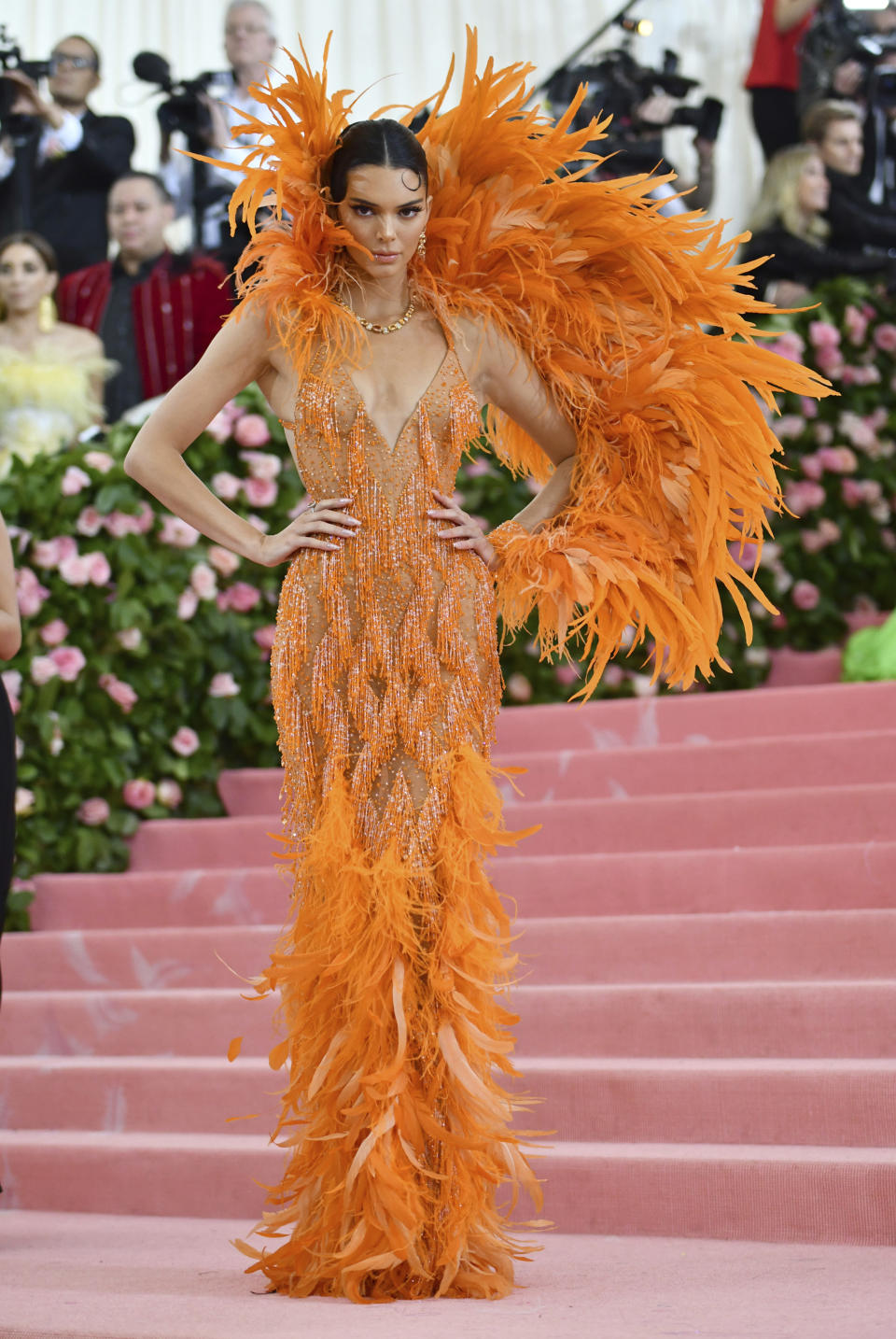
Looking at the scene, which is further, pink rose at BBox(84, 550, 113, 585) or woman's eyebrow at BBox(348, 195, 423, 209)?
pink rose at BBox(84, 550, 113, 585)

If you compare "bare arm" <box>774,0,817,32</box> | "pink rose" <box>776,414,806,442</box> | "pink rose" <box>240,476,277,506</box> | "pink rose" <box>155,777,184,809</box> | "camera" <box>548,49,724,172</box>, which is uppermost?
"bare arm" <box>774,0,817,32</box>

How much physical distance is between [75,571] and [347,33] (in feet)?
17.4

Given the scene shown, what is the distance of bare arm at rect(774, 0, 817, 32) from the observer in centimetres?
708

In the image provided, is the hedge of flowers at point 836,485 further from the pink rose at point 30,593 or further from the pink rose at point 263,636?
the pink rose at point 30,593

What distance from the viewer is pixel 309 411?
2.49 metres

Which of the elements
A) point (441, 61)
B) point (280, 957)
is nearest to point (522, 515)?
point (280, 957)

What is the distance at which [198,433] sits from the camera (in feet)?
8.30

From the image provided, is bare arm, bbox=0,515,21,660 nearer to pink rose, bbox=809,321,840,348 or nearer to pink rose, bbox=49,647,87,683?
pink rose, bbox=49,647,87,683

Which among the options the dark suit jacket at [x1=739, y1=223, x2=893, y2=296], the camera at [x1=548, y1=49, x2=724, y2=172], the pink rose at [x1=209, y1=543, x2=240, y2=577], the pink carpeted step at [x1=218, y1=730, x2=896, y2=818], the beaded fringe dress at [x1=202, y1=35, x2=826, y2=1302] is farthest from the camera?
the camera at [x1=548, y1=49, x2=724, y2=172]

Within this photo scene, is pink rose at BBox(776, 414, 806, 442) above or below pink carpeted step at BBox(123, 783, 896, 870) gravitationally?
above

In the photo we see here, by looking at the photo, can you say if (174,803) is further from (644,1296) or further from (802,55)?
(802,55)

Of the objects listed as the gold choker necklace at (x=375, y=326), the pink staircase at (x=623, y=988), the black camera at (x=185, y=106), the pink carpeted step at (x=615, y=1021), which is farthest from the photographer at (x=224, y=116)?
the gold choker necklace at (x=375, y=326)

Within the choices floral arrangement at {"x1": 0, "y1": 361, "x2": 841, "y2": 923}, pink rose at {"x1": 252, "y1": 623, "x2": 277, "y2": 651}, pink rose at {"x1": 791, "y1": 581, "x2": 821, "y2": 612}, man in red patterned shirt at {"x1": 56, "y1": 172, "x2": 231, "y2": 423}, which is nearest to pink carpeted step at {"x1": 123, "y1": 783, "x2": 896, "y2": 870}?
floral arrangement at {"x1": 0, "y1": 361, "x2": 841, "y2": 923}

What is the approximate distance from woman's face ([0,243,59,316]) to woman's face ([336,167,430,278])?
472 cm
